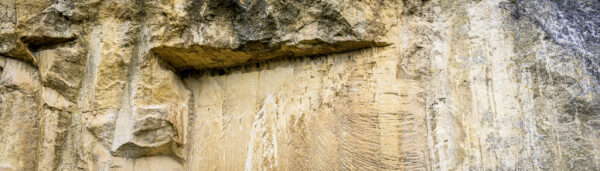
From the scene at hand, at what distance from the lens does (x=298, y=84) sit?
133 inches

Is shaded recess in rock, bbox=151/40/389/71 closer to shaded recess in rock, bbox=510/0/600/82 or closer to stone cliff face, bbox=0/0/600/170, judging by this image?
stone cliff face, bbox=0/0/600/170

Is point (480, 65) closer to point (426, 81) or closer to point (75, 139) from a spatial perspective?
point (426, 81)

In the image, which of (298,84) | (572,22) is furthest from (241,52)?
(572,22)

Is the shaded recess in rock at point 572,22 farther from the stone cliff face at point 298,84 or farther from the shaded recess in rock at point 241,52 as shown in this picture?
the shaded recess in rock at point 241,52

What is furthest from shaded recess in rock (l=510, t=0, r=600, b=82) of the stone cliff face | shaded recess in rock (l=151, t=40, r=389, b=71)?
shaded recess in rock (l=151, t=40, r=389, b=71)

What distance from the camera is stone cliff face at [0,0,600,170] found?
2.87m

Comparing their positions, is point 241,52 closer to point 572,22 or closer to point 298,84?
point 298,84

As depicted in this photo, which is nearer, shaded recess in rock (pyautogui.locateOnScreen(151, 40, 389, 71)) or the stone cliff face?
the stone cliff face

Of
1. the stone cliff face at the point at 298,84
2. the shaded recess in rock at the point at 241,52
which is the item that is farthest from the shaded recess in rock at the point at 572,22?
the shaded recess in rock at the point at 241,52

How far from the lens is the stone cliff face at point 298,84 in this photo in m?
2.87

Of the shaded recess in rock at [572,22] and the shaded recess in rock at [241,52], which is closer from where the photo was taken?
the shaded recess in rock at [572,22]

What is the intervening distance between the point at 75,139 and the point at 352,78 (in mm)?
1601

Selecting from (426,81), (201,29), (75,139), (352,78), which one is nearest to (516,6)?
(426,81)

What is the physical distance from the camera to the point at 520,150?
2.83 m
